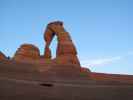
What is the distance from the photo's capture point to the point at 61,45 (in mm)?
42625

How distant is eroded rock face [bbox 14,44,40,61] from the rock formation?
238cm

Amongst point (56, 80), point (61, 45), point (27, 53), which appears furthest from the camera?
point (27, 53)

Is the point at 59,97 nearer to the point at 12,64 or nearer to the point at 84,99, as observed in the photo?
the point at 84,99

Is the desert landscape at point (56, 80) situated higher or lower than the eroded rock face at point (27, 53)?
lower

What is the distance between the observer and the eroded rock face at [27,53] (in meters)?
42.5

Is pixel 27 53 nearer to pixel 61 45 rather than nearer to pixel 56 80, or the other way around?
pixel 61 45

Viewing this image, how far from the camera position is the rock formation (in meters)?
40.0

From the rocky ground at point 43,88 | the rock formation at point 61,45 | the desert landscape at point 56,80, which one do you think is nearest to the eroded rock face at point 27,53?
the desert landscape at point 56,80

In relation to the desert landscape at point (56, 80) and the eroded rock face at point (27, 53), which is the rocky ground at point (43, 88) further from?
the eroded rock face at point (27, 53)

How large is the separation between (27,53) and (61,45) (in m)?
5.83

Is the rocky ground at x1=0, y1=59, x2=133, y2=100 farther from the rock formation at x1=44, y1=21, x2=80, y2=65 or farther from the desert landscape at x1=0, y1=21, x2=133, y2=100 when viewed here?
the rock formation at x1=44, y1=21, x2=80, y2=65

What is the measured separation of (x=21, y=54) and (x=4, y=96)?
20.0 meters

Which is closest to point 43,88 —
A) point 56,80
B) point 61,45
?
point 56,80

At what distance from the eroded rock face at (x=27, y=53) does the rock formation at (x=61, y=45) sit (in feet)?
7.80
